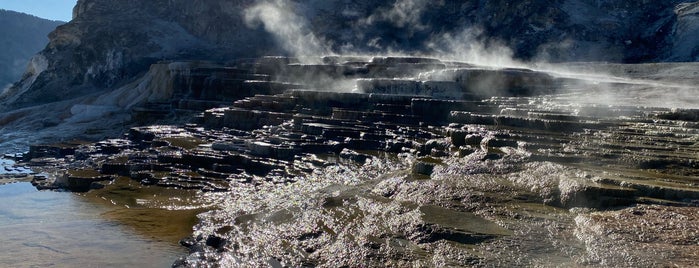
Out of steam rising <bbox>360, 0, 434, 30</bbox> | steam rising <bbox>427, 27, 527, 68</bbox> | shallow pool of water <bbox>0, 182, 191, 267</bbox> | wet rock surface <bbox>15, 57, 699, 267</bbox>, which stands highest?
steam rising <bbox>360, 0, 434, 30</bbox>

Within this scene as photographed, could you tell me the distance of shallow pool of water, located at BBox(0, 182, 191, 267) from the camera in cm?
712

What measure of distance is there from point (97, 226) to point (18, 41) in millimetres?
73486

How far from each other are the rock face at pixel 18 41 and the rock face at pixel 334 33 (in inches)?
1365

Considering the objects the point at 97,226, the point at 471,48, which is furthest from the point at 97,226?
the point at 471,48

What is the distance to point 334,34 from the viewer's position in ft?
95.7

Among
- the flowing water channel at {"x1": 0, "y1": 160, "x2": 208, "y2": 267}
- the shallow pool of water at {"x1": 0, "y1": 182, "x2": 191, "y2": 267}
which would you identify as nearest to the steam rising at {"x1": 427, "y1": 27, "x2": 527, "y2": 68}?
the flowing water channel at {"x1": 0, "y1": 160, "x2": 208, "y2": 267}

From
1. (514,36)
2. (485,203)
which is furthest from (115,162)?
(514,36)

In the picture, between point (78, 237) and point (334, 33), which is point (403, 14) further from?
point (78, 237)

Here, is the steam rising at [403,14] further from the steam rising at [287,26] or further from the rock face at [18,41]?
the rock face at [18,41]

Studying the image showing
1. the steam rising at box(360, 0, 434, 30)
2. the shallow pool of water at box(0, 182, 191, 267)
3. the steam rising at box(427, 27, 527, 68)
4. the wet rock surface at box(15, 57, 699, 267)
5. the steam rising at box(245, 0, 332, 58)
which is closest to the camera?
the wet rock surface at box(15, 57, 699, 267)

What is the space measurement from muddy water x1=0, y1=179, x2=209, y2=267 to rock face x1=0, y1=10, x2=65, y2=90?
5743cm

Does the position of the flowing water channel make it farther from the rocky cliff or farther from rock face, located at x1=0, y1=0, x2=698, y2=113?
rock face, located at x1=0, y1=0, x2=698, y2=113

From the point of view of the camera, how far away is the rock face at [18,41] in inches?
2599

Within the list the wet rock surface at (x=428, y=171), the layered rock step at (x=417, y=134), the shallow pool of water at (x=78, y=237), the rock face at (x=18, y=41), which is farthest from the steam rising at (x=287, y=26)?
the rock face at (x=18, y=41)
